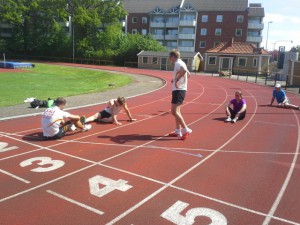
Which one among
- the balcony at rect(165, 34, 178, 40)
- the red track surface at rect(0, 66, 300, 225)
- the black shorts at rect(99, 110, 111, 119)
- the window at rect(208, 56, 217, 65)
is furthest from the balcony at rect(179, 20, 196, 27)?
the black shorts at rect(99, 110, 111, 119)

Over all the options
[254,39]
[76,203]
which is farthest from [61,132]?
[254,39]

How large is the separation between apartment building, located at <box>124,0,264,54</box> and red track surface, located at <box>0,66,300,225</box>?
58.7 meters

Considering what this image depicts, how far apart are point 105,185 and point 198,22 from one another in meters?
65.5

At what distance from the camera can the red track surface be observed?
13.8 ft

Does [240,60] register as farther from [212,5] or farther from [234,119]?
[234,119]

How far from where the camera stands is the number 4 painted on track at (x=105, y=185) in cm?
478

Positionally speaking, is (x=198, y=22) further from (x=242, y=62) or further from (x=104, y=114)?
(x=104, y=114)

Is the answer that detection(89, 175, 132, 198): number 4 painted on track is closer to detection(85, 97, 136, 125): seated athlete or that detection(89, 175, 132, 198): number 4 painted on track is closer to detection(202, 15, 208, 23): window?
detection(85, 97, 136, 125): seated athlete

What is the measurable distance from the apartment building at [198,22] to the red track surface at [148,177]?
5874cm

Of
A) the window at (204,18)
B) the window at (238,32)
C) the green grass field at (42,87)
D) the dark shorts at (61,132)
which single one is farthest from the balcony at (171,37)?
the dark shorts at (61,132)

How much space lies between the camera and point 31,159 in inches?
243

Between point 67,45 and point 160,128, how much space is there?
58399 millimetres

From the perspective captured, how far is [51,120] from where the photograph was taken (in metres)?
7.34

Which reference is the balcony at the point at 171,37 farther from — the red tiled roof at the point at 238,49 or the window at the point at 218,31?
the red tiled roof at the point at 238,49
